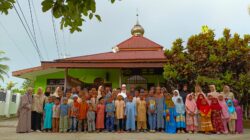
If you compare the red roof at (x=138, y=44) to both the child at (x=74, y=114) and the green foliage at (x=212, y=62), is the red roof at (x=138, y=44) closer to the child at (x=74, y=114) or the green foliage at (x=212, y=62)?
the green foliage at (x=212, y=62)

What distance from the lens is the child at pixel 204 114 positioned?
35.9 feet

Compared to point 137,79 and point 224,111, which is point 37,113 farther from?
point 137,79

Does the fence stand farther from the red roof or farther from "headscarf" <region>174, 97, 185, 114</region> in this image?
"headscarf" <region>174, 97, 185, 114</region>

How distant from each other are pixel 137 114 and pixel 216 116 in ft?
8.33

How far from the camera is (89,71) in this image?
17.9 meters

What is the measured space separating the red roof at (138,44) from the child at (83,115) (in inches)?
402

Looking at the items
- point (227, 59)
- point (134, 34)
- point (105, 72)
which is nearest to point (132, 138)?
point (227, 59)

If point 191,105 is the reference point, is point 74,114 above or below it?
below

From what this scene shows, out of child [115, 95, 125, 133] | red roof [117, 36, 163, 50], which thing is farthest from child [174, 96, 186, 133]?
red roof [117, 36, 163, 50]

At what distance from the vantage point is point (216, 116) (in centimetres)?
1102

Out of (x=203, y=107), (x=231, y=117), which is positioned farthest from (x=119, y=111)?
(x=231, y=117)

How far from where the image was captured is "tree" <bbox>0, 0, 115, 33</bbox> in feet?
10.4

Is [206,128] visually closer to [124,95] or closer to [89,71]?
[124,95]

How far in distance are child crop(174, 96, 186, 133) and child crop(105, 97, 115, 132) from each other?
2.08 meters
